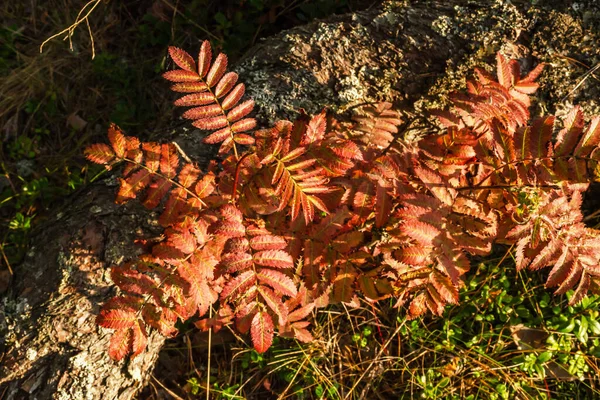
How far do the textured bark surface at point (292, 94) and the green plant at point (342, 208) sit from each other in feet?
1.42

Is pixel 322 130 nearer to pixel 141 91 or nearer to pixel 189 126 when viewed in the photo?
pixel 189 126

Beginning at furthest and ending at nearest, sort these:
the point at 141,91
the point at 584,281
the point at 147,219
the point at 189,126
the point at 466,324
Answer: the point at 141,91 < the point at 466,324 < the point at 189,126 < the point at 147,219 < the point at 584,281

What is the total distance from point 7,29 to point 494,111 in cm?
311

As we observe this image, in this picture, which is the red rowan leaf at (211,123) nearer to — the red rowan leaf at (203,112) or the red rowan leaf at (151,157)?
the red rowan leaf at (203,112)

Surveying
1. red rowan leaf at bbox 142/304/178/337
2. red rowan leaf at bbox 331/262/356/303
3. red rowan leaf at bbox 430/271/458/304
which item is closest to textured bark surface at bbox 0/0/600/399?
red rowan leaf at bbox 142/304/178/337

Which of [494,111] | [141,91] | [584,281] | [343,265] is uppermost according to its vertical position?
[494,111]

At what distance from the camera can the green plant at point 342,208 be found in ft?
5.16

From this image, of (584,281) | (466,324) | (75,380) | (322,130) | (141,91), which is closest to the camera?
(584,281)

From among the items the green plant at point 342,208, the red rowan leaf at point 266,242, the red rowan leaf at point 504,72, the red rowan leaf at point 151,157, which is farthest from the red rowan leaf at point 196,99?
the red rowan leaf at point 504,72

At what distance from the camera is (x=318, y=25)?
2.45m

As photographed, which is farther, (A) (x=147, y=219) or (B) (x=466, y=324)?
(B) (x=466, y=324)

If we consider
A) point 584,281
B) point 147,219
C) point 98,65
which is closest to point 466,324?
point 584,281

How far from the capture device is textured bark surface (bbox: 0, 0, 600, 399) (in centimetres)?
203

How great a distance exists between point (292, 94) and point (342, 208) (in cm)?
79
